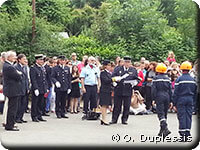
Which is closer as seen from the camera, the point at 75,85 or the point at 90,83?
the point at 90,83

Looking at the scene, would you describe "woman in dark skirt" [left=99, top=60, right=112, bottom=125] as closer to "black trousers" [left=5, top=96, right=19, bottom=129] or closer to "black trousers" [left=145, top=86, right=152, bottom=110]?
"black trousers" [left=5, top=96, right=19, bottom=129]

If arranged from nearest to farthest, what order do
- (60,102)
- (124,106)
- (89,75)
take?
(124,106), (89,75), (60,102)

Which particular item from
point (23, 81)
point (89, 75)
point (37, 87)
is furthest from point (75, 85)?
point (23, 81)

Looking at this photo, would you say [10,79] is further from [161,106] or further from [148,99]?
[148,99]

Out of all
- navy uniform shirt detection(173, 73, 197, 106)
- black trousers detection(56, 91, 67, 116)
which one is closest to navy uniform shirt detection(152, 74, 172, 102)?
navy uniform shirt detection(173, 73, 197, 106)

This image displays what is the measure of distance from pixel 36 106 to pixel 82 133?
7.72ft

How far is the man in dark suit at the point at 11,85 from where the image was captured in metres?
10.3

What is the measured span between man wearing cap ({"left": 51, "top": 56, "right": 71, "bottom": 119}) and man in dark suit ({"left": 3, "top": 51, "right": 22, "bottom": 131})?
2.71m

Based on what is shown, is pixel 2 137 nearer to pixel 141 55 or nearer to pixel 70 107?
pixel 70 107

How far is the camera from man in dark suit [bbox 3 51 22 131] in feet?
33.9

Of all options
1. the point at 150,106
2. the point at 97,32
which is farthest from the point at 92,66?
the point at 97,32

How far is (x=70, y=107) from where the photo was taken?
589 inches

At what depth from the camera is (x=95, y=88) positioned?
13.4 m

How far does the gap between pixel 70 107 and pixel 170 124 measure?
13.0ft
